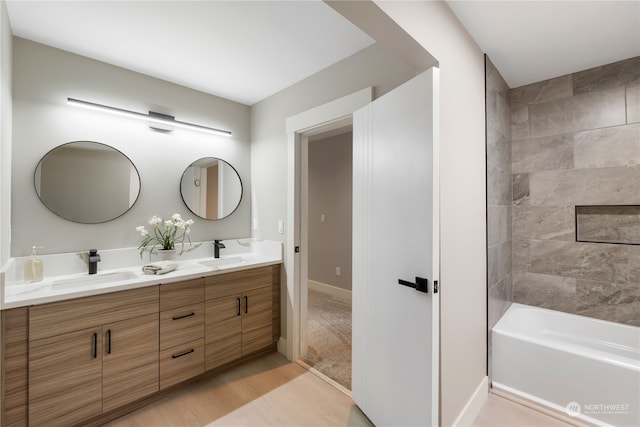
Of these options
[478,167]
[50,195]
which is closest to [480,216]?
[478,167]

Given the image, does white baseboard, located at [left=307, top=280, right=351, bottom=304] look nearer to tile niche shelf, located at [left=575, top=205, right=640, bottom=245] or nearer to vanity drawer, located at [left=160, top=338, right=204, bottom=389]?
vanity drawer, located at [left=160, top=338, right=204, bottom=389]

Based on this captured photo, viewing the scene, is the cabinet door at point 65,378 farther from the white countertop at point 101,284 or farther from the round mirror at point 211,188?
the round mirror at point 211,188

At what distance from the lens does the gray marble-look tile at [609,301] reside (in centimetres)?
213

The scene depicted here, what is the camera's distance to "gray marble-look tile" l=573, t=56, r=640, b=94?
2.11 m

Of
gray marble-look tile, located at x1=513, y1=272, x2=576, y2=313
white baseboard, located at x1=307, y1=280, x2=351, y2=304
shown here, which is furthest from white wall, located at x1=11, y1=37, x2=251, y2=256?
gray marble-look tile, located at x1=513, y1=272, x2=576, y2=313

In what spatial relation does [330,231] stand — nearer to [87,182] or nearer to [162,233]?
[162,233]

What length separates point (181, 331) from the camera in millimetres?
2053

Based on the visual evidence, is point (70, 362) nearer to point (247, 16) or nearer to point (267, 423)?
point (267, 423)

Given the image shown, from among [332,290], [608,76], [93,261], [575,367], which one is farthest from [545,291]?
[93,261]

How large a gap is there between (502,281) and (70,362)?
3.10 metres

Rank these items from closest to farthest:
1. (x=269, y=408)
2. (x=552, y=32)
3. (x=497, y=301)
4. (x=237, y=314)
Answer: (x=552, y=32) → (x=269, y=408) → (x=497, y=301) → (x=237, y=314)

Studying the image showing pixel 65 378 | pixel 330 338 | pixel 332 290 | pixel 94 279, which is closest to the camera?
pixel 65 378

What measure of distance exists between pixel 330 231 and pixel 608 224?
10.0 ft

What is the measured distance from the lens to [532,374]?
77.9 inches
